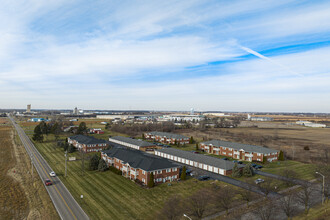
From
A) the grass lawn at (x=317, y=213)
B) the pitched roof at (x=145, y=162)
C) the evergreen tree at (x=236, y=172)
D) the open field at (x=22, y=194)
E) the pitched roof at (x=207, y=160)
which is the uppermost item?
the pitched roof at (x=145, y=162)

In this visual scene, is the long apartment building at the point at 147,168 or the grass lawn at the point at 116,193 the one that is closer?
the grass lawn at the point at 116,193

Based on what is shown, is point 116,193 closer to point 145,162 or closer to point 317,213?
point 145,162

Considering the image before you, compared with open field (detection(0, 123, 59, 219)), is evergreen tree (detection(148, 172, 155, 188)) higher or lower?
higher

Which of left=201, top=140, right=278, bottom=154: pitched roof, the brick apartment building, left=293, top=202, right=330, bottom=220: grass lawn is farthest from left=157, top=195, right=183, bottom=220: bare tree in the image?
the brick apartment building

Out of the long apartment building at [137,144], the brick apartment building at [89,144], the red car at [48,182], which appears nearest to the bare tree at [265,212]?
the red car at [48,182]

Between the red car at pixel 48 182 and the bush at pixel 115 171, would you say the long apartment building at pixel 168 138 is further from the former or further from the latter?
the red car at pixel 48 182

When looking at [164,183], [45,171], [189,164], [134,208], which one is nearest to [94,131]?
[45,171]

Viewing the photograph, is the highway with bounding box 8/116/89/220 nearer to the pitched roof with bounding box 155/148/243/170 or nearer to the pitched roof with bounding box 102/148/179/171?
the pitched roof with bounding box 102/148/179/171
